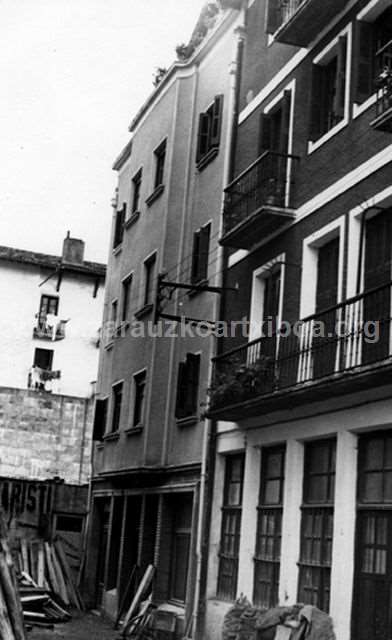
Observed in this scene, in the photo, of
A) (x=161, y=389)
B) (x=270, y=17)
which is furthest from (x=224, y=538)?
(x=270, y=17)

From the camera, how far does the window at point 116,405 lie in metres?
28.1

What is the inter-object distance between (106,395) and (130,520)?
15.6 feet

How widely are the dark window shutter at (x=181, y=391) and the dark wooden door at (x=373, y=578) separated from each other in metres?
7.87

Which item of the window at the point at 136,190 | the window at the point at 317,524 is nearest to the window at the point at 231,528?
the window at the point at 317,524

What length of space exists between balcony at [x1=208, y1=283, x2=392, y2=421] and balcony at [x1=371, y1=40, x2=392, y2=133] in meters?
2.21

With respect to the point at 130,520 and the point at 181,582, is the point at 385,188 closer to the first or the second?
the point at 181,582

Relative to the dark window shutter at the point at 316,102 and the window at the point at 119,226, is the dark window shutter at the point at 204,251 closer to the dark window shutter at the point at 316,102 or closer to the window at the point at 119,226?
the dark window shutter at the point at 316,102

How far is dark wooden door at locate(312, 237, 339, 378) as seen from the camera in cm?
1576

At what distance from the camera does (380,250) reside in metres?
15.5

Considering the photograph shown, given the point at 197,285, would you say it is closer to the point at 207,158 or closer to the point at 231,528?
the point at 207,158

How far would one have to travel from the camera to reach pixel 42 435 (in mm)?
43125

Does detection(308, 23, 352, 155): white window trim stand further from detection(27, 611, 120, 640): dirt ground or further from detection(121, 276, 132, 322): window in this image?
detection(121, 276, 132, 322): window

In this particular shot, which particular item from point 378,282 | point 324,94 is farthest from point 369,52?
point 378,282

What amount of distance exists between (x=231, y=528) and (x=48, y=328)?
39011 millimetres
